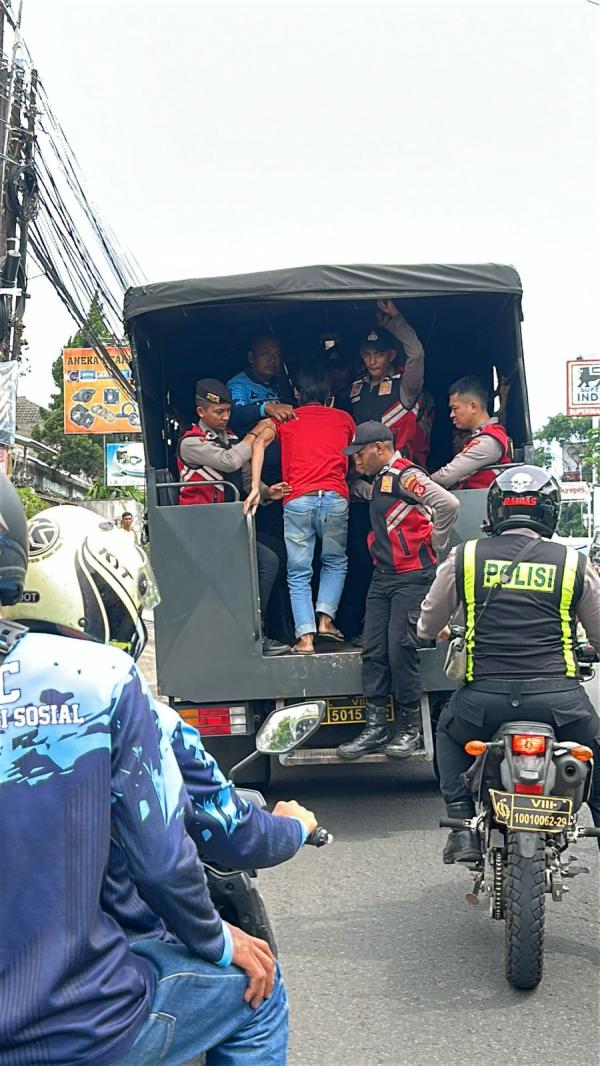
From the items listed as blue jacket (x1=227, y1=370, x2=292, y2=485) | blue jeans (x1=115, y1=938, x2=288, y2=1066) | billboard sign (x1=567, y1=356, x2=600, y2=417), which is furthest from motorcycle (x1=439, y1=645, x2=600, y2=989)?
billboard sign (x1=567, y1=356, x2=600, y2=417)

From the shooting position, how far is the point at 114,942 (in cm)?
175

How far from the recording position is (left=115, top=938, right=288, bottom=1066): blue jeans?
1.79 metres

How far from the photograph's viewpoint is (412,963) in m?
4.36

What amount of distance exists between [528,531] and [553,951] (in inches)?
64.3

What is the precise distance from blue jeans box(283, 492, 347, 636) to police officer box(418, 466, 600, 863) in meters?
2.81

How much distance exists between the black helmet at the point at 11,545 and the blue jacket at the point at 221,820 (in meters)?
0.31

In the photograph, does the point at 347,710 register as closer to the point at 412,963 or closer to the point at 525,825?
the point at 412,963

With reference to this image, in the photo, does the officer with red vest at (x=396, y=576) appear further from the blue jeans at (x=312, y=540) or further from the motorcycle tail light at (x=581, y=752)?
the motorcycle tail light at (x=581, y=752)

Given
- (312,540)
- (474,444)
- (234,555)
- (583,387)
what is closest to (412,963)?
(234,555)

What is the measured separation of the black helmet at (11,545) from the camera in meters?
1.85

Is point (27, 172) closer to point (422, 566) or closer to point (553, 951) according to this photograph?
point (422, 566)

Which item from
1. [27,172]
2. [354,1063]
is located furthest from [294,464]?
[27,172]

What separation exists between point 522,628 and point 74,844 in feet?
9.42

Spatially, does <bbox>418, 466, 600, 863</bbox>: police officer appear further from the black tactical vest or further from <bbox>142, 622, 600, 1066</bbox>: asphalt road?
<bbox>142, 622, 600, 1066</bbox>: asphalt road
